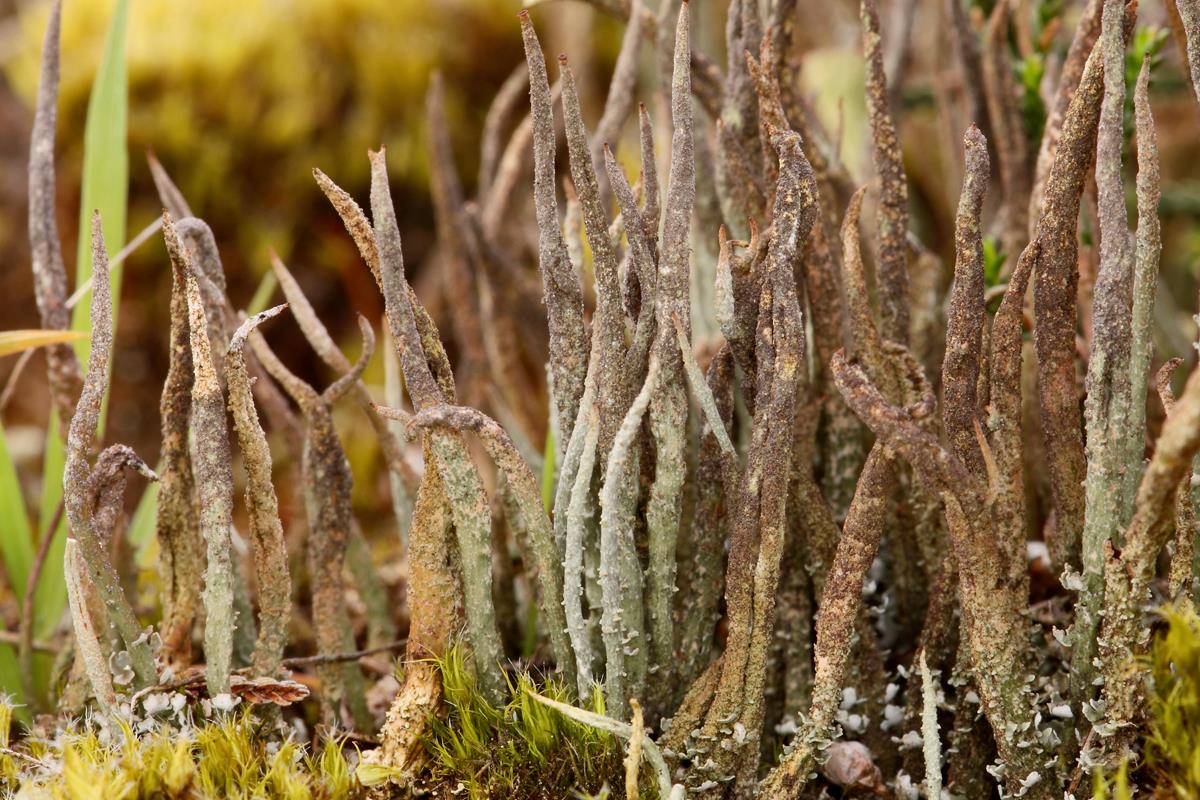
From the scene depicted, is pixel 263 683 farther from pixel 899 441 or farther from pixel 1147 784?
pixel 1147 784

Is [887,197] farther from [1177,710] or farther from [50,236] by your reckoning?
[50,236]

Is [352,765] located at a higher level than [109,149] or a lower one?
lower

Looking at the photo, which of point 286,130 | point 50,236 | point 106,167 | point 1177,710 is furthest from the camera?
point 286,130

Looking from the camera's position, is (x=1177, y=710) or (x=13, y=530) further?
(x=13, y=530)

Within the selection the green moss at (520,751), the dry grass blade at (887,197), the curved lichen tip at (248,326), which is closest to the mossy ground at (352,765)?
the green moss at (520,751)

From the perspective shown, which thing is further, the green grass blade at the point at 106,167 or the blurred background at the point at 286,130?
the blurred background at the point at 286,130

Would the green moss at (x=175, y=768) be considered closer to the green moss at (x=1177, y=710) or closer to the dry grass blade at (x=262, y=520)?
the dry grass blade at (x=262, y=520)

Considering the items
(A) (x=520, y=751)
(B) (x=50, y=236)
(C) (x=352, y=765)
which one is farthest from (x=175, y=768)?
(B) (x=50, y=236)
